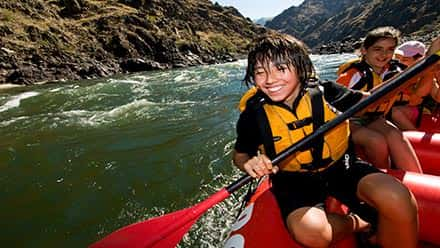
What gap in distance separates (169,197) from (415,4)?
10536 cm

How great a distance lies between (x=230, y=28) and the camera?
7769 centimetres

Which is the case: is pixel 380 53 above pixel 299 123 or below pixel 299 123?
above

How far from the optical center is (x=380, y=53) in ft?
11.2

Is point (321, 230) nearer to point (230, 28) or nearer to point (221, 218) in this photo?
point (221, 218)

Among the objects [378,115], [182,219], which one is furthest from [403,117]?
[182,219]

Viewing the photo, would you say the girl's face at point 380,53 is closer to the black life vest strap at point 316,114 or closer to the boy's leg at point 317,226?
the black life vest strap at point 316,114

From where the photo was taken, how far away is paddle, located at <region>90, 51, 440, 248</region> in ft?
7.59

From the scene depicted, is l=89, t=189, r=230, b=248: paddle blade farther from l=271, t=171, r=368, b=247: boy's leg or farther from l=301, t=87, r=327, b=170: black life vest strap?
l=301, t=87, r=327, b=170: black life vest strap

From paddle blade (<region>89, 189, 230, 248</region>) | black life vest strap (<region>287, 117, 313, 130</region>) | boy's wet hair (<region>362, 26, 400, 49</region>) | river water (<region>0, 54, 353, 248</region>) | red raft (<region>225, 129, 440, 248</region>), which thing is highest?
boy's wet hair (<region>362, 26, 400, 49</region>)

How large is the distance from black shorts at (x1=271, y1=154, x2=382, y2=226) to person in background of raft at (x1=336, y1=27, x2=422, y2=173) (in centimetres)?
67

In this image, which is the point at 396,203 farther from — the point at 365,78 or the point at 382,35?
the point at 382,35

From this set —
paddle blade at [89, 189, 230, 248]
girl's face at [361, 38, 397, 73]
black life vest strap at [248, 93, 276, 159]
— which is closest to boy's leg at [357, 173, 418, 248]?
black life vest strap at [248, 93, 276, 159]

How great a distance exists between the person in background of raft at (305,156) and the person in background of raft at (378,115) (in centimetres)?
55

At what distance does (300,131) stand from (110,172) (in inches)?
158
